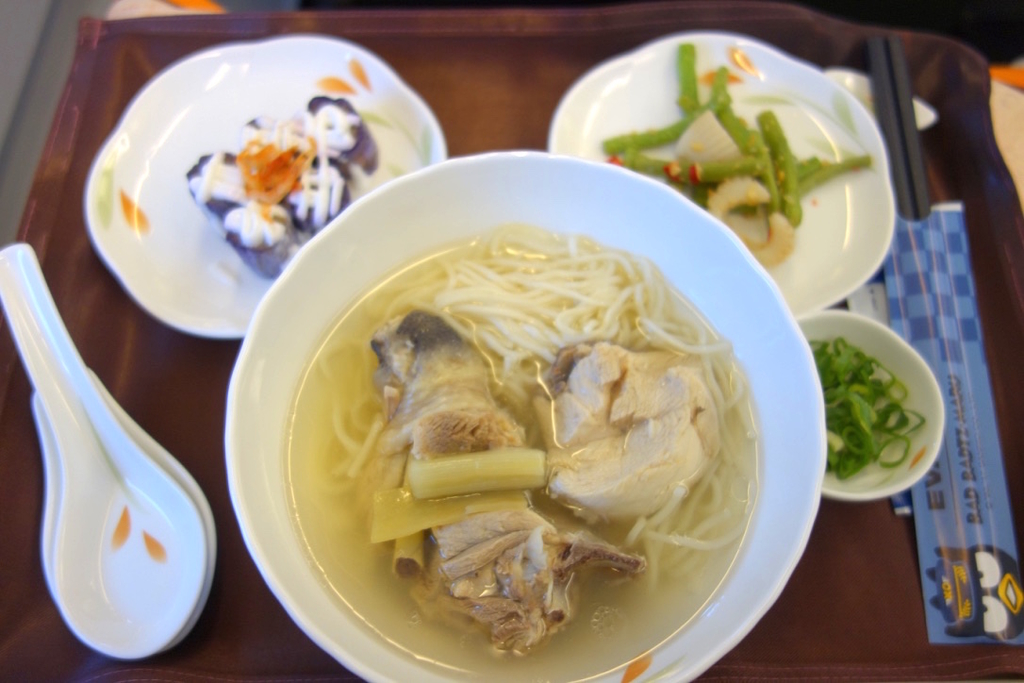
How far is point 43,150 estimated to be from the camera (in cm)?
203

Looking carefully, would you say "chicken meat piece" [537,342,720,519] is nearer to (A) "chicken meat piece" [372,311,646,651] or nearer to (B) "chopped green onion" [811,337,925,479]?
(A) "chicken meat piece" [372,311,646,651]

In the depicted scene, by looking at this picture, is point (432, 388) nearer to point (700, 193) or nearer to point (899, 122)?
point (700, 193)

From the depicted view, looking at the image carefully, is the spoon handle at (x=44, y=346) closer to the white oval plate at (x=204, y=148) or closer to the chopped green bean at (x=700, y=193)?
the white oval plate at (x=204, y=148)

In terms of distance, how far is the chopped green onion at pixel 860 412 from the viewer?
1637mm

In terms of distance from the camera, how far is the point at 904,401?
5.74 ft

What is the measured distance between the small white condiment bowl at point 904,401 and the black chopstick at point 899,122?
0.54 m

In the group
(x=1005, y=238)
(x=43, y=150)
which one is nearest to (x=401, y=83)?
(x=43, y=150)

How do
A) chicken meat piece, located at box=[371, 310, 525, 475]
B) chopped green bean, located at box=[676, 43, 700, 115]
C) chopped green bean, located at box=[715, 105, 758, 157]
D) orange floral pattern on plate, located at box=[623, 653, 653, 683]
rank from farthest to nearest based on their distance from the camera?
chopped green bean, located at box=[676, 43, 700, 115] < chopped green bean, located at box=[715, 105, 758, 157] < chicken meat piece, located at box=[371, 310, 525, 475] < orange floral pattern on plate, located at box=[623, 653, 653, 683]

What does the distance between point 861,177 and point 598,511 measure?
1.51 metres

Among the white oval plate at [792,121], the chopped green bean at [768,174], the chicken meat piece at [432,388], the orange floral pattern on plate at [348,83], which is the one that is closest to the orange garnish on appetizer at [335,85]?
the orange floral pattern on plate at [348,83]

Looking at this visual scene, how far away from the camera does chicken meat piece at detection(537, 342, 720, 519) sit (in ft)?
4.74

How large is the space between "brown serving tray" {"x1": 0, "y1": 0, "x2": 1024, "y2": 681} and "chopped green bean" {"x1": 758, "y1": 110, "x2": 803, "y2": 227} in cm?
40

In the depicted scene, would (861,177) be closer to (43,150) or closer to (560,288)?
→ (560,288)

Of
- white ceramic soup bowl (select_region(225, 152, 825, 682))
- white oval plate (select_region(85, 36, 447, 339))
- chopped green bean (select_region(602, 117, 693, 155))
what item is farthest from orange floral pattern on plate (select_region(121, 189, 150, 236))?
chopped green bean (select_region(602, 117, 693, 155))
